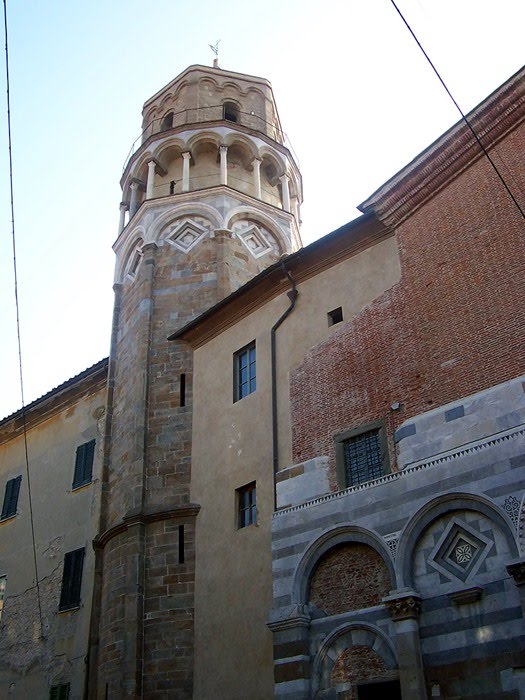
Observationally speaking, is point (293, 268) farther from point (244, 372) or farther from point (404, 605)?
point (404, 605)

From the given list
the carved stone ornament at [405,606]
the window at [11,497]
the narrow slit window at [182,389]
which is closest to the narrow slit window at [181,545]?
the narrow slit window at [182,389]

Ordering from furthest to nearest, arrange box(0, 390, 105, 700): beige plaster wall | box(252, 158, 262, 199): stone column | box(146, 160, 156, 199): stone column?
box(252, 158, 262, 199): stone column < box(146, 160, 156, 199): stone column < box(0, 390, 105, 700): beige plaster wall

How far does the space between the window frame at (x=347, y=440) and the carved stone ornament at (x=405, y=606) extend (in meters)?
2.15

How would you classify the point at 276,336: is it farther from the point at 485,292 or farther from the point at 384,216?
the point at 485,292

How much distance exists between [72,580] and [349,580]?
31.1ft

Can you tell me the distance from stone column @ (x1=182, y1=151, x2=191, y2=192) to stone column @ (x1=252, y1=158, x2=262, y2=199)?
6.82 feet

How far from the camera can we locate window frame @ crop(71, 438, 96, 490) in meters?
21.8

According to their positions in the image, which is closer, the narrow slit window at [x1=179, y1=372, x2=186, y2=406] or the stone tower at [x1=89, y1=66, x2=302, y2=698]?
the stone tower at [x1=89, y1=66, x2=302, y2=698]

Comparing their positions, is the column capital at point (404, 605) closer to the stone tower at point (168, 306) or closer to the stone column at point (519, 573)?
the stone column at point (519, 573)

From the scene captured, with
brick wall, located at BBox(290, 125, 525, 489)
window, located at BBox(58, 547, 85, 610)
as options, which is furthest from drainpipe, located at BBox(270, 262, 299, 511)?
window, located at BBox(58, 547, 85, 610)

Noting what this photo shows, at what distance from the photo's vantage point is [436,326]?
46.1 feet

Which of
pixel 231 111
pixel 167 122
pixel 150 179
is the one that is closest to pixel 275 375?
pixel 150 179

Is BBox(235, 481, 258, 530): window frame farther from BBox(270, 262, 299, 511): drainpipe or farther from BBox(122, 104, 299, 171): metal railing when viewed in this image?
BBox(122, 104, 299, 171): metal railing

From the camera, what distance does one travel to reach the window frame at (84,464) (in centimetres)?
2180
